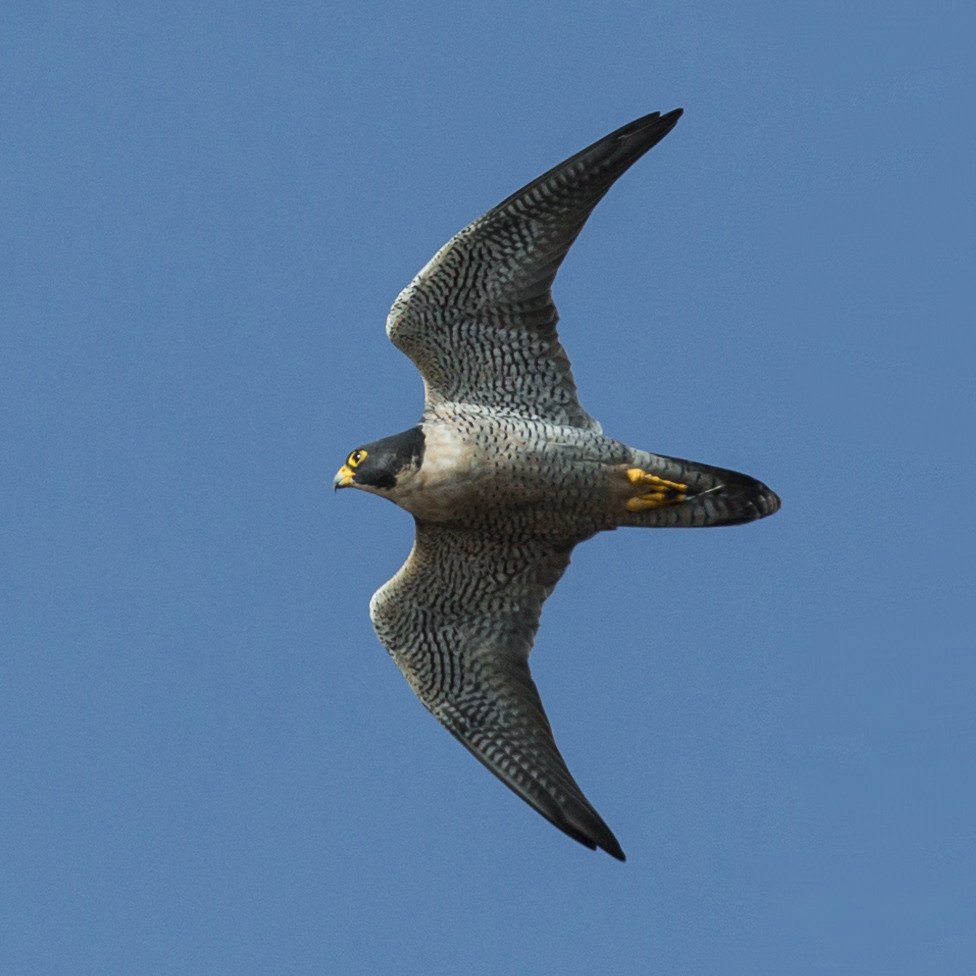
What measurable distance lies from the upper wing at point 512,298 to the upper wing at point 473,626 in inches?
45.6

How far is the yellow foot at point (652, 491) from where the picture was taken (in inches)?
722

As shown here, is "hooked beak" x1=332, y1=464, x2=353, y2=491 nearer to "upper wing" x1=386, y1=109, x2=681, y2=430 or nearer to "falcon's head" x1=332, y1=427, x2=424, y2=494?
"falcon's head" x1=332, y1=427, x2=424, y2=494

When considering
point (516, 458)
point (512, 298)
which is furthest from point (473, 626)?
point (512, 298)

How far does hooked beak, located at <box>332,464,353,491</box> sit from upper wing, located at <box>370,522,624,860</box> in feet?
3.04

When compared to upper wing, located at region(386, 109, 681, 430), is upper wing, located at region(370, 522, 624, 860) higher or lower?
lower

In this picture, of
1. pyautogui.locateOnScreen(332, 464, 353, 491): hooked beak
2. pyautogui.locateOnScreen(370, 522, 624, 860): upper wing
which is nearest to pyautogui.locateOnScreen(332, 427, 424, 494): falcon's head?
pyautogui.locateOnScreen(332, 464, 353, 491): hooked beak

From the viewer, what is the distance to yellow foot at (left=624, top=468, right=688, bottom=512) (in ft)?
60.1

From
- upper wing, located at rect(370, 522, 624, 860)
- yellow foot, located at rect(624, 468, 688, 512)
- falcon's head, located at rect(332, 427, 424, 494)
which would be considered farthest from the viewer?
upper wing, located at rect(370, 522, 624, 860)

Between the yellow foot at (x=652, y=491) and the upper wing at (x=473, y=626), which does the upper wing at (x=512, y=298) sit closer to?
the yellow foot at (x=652, y=491)

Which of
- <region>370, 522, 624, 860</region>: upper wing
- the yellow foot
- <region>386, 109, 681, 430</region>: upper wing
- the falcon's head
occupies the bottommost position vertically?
<region>370, 522, 624, 860</region>: upper wing

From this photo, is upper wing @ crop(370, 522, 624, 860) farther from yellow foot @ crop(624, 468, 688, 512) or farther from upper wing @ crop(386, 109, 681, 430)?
upper wing @ crop(386, 109, 681, 430)

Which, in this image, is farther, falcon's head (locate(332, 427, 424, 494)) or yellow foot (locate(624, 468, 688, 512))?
yellow foot (locate(624, 468, 688, 512))

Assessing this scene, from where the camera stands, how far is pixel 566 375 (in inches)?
732

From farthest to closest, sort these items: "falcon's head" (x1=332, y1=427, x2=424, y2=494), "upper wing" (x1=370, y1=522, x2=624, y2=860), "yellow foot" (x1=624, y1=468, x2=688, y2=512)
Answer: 1. "upper wing" (x1=370, y1=522, x2=624, y2=860)
2. "yellow foot" (x1=624, y1=468, x2=688, y2=512)
3. "falcon's head" (x1=332, y1=427, x2=424, y2=494)
